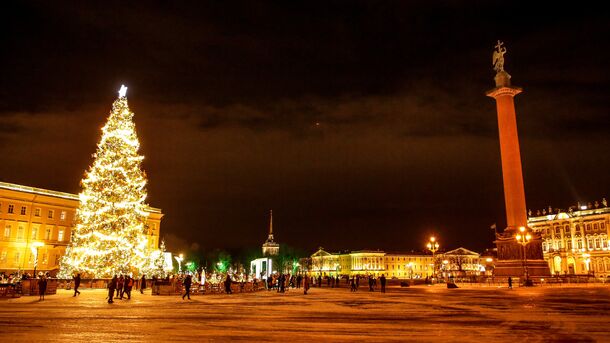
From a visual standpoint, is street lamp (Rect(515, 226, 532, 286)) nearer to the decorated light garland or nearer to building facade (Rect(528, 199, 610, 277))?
the decorated light garland

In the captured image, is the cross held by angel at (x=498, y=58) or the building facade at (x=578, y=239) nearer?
the cross held by angel at (x=498, y=58)

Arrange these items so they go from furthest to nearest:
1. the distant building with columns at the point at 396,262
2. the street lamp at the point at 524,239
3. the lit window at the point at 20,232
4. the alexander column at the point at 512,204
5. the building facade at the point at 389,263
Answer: the building facade at the point at 389,263 → the distant building with columns at the point at 396,262 → the lit window at the point at 20,232 → the alexander column at the point at 512,204 → the street lamp at the point at 524,239

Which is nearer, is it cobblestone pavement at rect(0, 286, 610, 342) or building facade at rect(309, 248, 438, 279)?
cobblestone pavement at rect(0, 286, 610, 342)

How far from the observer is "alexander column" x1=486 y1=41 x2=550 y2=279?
52719 millimetres

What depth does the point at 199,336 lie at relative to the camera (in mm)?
13203

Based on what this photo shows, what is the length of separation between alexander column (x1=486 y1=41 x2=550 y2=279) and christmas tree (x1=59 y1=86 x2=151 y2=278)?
Result: 37.4m

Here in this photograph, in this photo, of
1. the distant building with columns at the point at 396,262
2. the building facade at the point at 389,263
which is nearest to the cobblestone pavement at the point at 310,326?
the distant building with columns at the point at 396,262

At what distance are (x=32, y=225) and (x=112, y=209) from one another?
156 feet

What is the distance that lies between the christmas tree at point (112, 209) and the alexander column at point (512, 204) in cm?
3737

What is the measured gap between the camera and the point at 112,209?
40.7 metres

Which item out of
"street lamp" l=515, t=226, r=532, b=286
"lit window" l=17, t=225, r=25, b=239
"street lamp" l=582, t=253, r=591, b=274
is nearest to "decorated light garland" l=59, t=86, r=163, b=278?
"street lamp" l=515, t=226, r=532, b=286

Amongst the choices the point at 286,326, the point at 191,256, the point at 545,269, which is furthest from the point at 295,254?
the point at 286,326

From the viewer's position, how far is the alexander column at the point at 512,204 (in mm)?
52719

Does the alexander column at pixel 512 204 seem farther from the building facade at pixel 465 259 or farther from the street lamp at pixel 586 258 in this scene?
the building facade at pixel 465 259
